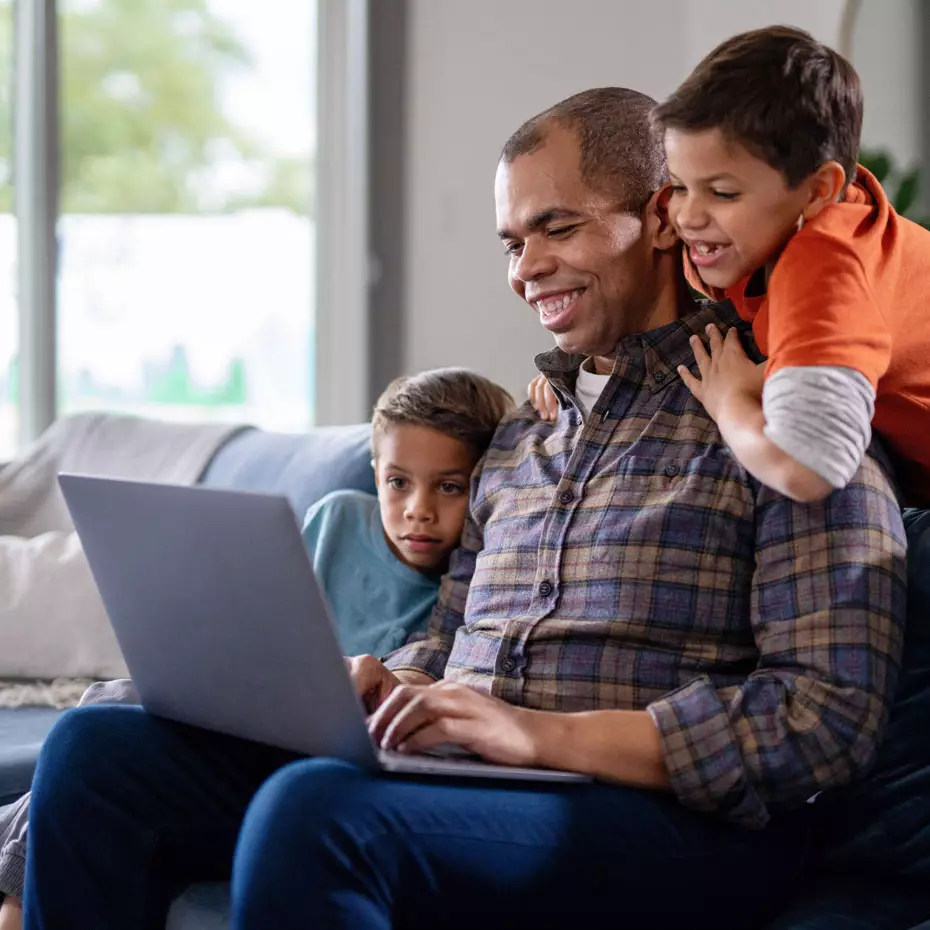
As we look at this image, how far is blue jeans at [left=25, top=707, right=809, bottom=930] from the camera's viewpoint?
110 centimetres

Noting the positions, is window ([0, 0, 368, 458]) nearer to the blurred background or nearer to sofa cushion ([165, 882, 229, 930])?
the blurred background

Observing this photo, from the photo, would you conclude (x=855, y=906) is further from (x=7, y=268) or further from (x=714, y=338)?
(x=7, y=268)

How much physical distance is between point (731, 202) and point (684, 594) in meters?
0.38

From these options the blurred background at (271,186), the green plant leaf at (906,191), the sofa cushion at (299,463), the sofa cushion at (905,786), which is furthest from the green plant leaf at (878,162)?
the sofa cushion at (905,786)

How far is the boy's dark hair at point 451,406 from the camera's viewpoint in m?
1.78

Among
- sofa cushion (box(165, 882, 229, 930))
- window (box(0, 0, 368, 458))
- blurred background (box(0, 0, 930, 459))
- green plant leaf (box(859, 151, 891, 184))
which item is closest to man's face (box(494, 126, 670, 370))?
sofa cushion (box(165, 882, 229, 930))

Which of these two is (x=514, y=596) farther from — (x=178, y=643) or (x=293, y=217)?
(x=293, y=217)

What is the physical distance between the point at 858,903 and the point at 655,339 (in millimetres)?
612

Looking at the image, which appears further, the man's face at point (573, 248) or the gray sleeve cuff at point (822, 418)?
the man's face at point (573, 248)

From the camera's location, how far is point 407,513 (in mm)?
1786

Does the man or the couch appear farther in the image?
the couch

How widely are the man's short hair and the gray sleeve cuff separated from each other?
16.7 inches

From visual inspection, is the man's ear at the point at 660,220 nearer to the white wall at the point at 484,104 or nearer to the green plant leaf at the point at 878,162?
the green plant leaf at the point at 878,162

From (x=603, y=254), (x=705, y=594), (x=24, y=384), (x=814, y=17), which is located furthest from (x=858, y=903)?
(x=24, y=384)
